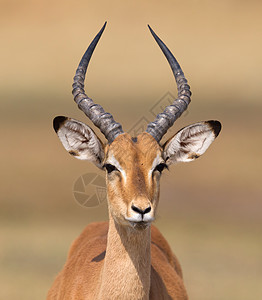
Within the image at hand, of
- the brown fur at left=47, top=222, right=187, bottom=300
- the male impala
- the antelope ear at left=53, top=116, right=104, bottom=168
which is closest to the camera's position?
the male impala

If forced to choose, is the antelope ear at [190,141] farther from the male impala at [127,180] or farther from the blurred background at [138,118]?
the blurred background at [138,118]

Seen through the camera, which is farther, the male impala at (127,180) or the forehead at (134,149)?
the forehead at (134,149)

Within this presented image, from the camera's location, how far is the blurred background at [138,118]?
18.0 metres

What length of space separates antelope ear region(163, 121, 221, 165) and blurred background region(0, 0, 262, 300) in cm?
129

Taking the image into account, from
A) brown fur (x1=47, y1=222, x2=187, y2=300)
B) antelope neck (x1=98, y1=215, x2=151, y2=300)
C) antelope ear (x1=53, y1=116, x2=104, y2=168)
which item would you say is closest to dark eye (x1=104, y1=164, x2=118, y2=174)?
antelope ear (x1=53, y1=116, x2=104, y2=168)

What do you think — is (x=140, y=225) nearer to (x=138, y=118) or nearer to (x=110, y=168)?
(x=110, y=168)

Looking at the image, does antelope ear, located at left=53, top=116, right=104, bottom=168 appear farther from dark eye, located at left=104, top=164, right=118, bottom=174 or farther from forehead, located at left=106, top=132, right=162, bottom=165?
dark eye, located at left=104, top=164, right=118, bottom=174

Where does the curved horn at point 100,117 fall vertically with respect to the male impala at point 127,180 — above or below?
above

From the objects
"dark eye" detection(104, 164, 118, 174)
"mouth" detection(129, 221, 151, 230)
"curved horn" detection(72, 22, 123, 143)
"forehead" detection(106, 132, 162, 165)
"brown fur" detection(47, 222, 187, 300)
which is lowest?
"brown fur" detection(47, 222, 187, 300)

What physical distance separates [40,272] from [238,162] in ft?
38.8

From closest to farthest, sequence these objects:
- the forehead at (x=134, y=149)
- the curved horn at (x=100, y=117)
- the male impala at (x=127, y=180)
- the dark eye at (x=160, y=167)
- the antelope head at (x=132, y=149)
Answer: the antelope head at (x=132, y=149) < the male impala at (x=127, y=180) < the forehead at (x=134, y=149) < the dark eye at (x=160, y=167) < the curved horn at (x=100, y=117)

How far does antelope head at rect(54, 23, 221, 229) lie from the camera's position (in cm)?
717

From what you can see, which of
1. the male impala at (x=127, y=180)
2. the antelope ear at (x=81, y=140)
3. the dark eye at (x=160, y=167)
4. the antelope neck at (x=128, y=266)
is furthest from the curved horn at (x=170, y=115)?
the antelope neck at (x=128, y=266)

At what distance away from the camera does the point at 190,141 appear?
8.23 metres
